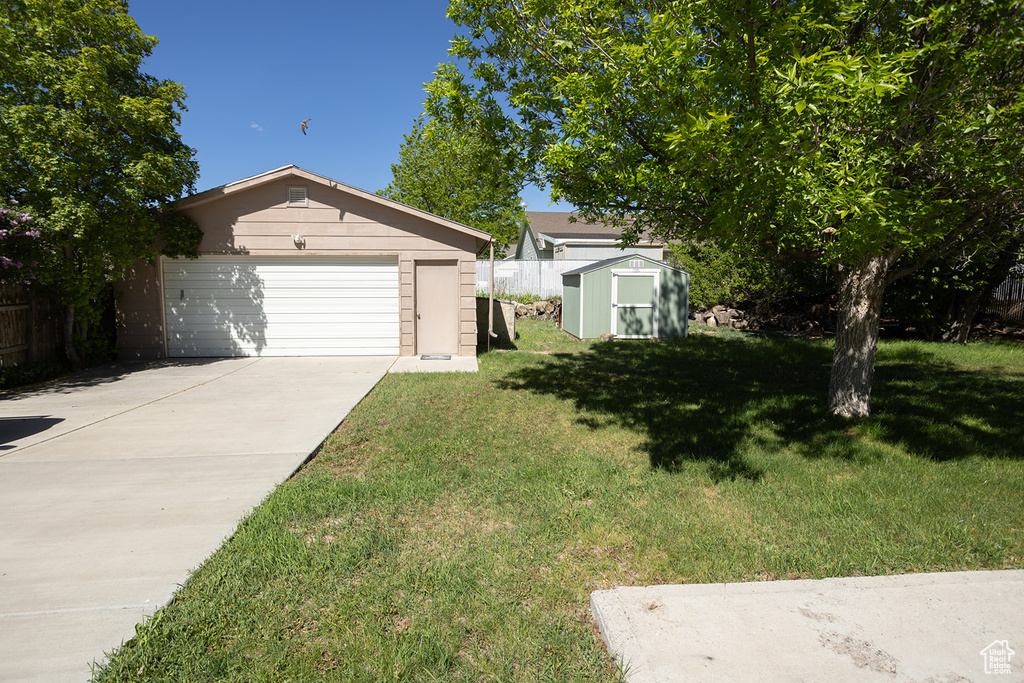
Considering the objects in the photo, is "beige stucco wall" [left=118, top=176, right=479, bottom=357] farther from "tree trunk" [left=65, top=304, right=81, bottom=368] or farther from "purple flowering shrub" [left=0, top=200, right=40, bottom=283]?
"purple flowering shrub" [left=0, top=200, right=40, bottom=283]

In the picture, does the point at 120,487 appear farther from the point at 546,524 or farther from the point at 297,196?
the point at 297,196

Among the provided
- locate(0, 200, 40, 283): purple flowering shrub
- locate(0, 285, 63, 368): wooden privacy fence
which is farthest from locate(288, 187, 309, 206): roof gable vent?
locate(0, 285, 63, 368): wooden privacy fence

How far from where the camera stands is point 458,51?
6777 millimetres

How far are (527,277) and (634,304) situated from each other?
9541 mm

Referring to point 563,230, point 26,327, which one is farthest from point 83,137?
point 563,230

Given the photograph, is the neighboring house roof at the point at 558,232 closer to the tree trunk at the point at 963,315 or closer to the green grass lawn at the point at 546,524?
the tree trunk at the point at 963,315

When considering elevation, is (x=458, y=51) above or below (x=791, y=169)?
above

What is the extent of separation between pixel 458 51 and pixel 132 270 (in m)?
Result: 8.82

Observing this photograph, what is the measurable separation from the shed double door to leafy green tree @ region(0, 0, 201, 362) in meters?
10.9

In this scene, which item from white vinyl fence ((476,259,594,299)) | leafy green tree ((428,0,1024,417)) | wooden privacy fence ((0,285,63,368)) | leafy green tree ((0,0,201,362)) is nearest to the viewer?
leafy green tree ((428,0,1024,417))

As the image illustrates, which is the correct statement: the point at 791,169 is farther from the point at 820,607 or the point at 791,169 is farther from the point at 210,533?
the point at 210,533

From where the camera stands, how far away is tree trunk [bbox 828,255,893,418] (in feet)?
21.5

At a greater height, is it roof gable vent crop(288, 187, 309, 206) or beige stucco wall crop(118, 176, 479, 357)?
roof gable vent crop(288, 187, 309, 206)

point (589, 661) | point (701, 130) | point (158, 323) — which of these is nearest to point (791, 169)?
point (701, 130)
